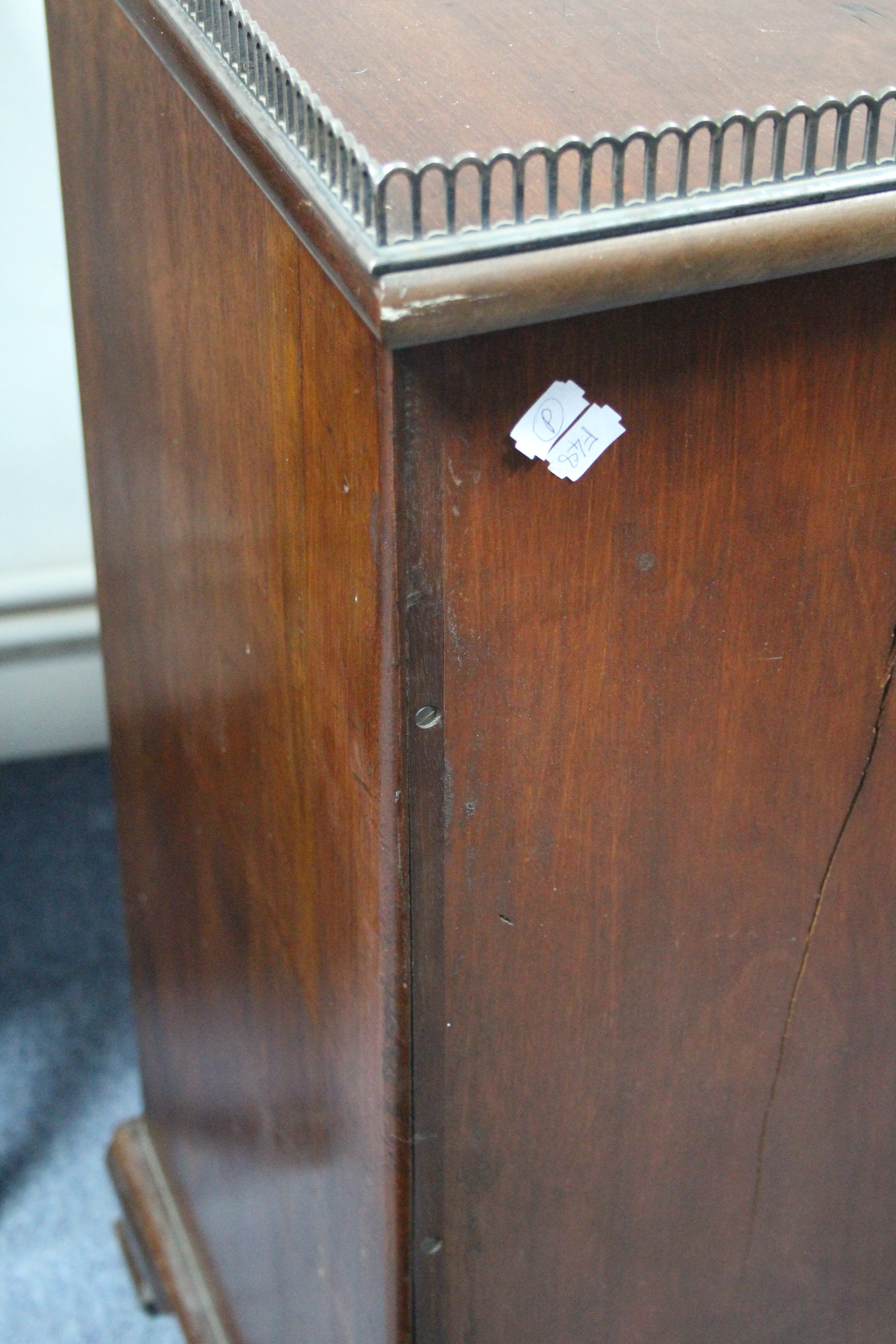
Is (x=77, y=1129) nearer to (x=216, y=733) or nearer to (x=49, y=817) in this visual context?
(x=49, y=817)

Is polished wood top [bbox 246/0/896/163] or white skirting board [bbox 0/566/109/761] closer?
polished wood top [bbox 246/0/896/163]

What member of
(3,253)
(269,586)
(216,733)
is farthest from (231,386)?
(3,253)

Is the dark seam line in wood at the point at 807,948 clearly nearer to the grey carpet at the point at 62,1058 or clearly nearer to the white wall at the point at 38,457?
the grey carpet at the point at 62,1058

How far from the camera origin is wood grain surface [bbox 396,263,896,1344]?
0.49 metres

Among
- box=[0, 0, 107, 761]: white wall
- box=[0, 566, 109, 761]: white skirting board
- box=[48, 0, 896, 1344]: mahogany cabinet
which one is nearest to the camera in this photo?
box=[48, 0, 896, 1344]: mahogany cabinet

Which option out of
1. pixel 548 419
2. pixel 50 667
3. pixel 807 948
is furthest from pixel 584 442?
pixel 50 667

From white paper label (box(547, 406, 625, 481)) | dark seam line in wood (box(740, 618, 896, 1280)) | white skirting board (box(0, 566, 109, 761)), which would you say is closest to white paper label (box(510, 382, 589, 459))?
white paper label (box(547, 406, 625, 481))

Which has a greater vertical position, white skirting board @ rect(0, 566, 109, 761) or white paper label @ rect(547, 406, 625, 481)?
white paper label @ rect(547, 406, 625, 481)

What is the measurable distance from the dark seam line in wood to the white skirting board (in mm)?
Answer: 869

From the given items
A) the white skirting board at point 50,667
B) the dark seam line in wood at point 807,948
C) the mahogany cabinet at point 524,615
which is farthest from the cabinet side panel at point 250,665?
the white skirting board at point 50,667

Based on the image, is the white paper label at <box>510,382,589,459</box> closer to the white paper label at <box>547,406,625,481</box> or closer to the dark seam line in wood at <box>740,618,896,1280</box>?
the white paper label at <box>547,406,625,481</box>

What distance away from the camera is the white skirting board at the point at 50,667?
146 cm

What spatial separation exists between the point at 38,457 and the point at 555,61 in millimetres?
1003

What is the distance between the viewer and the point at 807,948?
2.12ft
